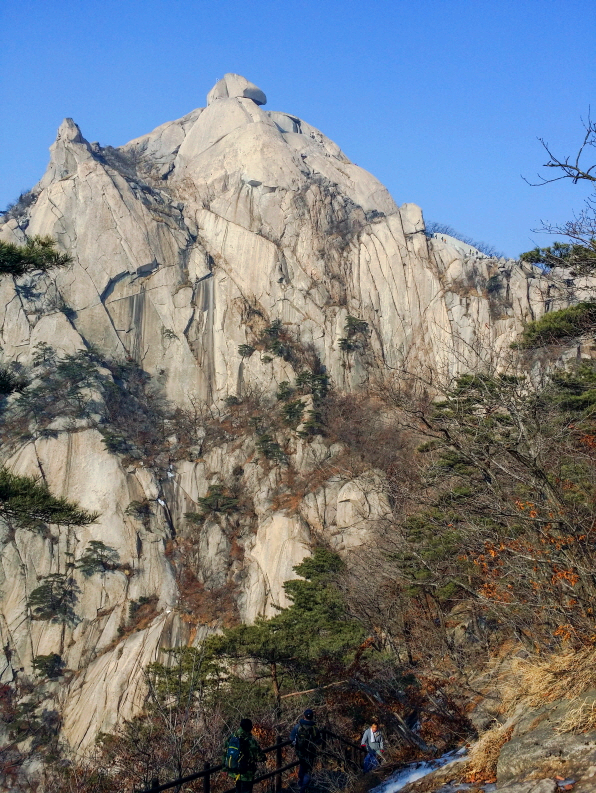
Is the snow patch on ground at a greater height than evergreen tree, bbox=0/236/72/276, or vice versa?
evergreen tree, bbox=0/236/72/276

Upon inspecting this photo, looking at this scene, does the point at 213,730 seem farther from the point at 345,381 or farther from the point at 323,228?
the point at 323,228

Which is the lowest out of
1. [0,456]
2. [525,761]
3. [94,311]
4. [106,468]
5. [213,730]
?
[525,761]

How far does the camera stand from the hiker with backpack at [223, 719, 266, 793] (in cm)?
700

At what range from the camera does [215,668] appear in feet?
49.5

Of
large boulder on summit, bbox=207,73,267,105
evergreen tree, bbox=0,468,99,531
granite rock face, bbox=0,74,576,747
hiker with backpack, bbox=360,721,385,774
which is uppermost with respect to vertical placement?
large boulder on summit, bbox=207,73,267,105

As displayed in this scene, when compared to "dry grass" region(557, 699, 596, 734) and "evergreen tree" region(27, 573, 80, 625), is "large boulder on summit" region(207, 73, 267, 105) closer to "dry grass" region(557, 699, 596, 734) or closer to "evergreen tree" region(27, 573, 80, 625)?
Result: "evergreen tree" region(27, 573, 80, 625)

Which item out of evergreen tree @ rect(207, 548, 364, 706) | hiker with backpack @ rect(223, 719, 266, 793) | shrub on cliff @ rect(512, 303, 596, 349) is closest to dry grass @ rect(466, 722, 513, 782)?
hiker with backpack @ rect(223, 719, 266, 793)

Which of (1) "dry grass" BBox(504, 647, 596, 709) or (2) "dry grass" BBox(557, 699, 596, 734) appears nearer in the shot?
(2) "dry grass" BBox(557, 699, 596, 734)

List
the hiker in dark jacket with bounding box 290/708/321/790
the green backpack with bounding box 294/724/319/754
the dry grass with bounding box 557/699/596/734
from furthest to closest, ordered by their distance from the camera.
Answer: the green backpack with bounding box 294/724/319/754, the hiker in dark jacket with bounding box 290/708/321/790, the dry grass with bounding box 557/699/596/734

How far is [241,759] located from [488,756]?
2406mm

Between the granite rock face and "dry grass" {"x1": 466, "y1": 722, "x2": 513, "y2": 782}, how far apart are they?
87.3 ft

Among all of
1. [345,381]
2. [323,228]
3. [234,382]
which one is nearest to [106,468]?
[234,382]

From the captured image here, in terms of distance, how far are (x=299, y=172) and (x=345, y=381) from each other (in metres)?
21.1

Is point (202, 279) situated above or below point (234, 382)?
above
